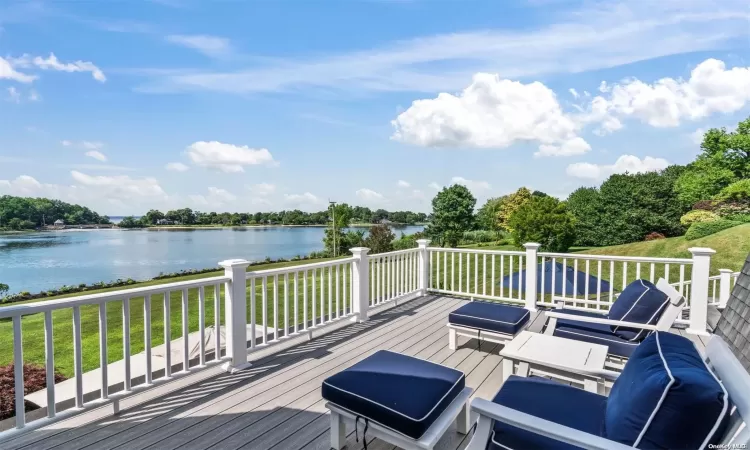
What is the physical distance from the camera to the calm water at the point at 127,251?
21.9 meters

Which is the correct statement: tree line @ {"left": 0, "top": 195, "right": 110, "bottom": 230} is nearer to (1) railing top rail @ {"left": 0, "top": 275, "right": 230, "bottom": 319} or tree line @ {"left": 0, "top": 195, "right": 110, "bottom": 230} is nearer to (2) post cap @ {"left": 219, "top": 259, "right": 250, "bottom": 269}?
(2) post cap @ {"left": 219, "top": 259, "right": 250, "bottom": 269}

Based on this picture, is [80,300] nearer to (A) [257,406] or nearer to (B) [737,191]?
(A) [257,406]

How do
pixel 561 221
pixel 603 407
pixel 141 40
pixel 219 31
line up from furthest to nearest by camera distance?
pixel 561 221
pixel 141 40
pixel 219 31
pixel 603 407

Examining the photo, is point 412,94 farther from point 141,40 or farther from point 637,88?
point 141,40

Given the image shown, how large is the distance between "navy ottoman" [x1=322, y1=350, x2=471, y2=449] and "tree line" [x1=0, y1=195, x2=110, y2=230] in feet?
107

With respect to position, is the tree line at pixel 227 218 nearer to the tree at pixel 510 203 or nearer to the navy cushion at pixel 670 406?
the tree at pixel 510 203

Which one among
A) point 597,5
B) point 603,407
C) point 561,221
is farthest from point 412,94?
point 603,407

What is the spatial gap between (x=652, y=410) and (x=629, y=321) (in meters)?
2.29

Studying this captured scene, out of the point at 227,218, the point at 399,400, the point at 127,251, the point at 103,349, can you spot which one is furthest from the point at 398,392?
the point at 227,218

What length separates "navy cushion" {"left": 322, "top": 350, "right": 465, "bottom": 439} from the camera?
1983 mm

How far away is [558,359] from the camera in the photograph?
2.62 m

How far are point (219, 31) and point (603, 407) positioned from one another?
15560mm

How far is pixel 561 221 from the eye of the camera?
23.3 m

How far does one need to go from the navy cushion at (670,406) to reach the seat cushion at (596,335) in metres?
1.76
